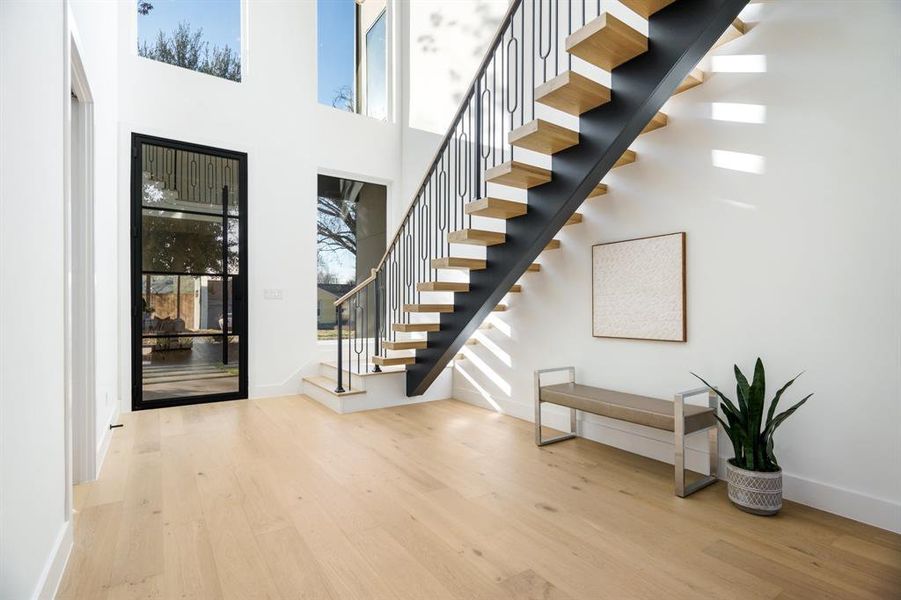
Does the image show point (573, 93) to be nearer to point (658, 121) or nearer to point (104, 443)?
point (658, 121)

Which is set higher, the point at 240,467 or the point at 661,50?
the point at 661,50

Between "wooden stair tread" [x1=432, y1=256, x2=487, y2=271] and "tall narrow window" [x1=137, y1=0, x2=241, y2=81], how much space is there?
363 centimetres

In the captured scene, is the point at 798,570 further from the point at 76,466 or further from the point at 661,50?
the point at 76,466

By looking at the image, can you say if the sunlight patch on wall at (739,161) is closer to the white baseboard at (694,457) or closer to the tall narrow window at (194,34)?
the white baseboard at (694,457)

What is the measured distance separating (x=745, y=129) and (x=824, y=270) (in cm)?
93

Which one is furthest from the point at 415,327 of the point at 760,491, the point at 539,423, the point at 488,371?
the point at 760,491

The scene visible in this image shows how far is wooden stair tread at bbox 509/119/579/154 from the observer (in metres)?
2.54

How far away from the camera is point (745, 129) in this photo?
2.67m

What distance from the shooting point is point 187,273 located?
188 inches

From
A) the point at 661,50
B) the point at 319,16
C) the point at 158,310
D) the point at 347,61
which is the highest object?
the point at 319,16

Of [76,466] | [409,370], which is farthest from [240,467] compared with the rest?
[409,370]

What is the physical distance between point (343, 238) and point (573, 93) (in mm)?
3939

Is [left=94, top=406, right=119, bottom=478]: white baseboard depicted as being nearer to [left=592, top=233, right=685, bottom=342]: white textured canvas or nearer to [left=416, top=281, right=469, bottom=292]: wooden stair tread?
[left=416, top=281, right=469, bottom=292]: wooden stair tread

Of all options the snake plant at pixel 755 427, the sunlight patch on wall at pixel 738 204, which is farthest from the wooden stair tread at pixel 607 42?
the snake plant at pixel 755 427
